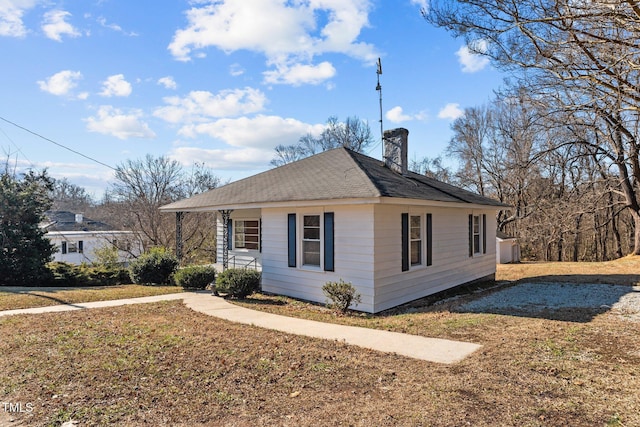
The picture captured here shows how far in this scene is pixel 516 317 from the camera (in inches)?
318

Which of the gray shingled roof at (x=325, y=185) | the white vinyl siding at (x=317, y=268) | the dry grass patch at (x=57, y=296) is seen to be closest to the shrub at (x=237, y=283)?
the white vinyl siding at (x=317, y=268)

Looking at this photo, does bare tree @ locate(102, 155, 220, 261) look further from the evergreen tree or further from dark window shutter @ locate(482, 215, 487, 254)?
dark window shutter @ locate(482, 215, 487, 254)

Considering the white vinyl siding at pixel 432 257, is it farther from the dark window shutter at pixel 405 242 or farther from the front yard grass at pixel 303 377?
the front yard grass at pixel 303 377

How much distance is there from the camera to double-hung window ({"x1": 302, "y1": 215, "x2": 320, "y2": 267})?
10062mm

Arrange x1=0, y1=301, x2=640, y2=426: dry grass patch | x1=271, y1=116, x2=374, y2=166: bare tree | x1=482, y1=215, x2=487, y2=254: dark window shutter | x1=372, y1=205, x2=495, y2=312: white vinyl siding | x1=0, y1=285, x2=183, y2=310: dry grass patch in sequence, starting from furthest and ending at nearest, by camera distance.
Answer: x1=271, y1=116, x2=374, y2=166: bare tree, x1=482, y1=215, x2=487, y2=254: dark window shutter, x1=0, y1=285, x2=183, y2=310: dry grass patch, x1=372, y1=205, x2=495, y2=312: white vinyl siding, x1=0, y1=301, x2=640, y2=426: dry grass patch

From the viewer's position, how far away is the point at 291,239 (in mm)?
10461

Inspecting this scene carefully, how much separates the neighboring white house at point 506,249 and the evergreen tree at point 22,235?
23696mm

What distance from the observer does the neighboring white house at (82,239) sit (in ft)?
73.4

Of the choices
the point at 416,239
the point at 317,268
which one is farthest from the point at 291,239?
the point at 416,239

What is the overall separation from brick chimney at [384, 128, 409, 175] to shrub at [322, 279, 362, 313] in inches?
191

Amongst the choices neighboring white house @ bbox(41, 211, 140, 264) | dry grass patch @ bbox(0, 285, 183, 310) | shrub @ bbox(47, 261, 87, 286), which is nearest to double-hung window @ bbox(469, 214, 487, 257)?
dry grass patch @ bbox(0, 285, 183, 310)

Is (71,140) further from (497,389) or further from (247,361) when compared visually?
(497,389)

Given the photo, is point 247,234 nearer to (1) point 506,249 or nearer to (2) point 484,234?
(2) point 484,234

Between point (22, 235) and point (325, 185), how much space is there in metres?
12.1
